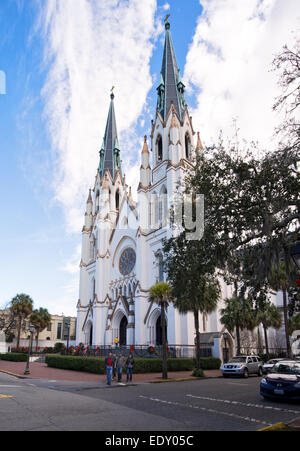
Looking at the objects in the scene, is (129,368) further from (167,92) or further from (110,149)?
(110,149)

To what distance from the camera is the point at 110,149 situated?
5931cm

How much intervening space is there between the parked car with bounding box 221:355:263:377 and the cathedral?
26.2ft

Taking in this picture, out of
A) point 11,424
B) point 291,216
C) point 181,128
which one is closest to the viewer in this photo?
point 11,424

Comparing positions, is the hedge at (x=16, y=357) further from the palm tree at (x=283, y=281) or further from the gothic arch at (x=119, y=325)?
the palm tree at (x=283, y=281)

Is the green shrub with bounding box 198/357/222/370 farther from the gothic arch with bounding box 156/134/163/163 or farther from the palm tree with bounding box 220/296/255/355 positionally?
the gothic arch with bounding box 156/134/163/163

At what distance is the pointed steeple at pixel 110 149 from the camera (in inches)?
2279

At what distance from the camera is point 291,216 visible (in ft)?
33.1

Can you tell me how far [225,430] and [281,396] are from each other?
484cm

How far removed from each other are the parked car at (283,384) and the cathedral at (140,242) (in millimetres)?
19267

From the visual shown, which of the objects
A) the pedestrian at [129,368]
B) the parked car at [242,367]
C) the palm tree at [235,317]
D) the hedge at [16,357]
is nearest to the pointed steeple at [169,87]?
the palm tree at [235,317]

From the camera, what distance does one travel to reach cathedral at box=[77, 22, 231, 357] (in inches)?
1388

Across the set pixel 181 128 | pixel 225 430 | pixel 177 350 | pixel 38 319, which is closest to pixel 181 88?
pixel 181 128
